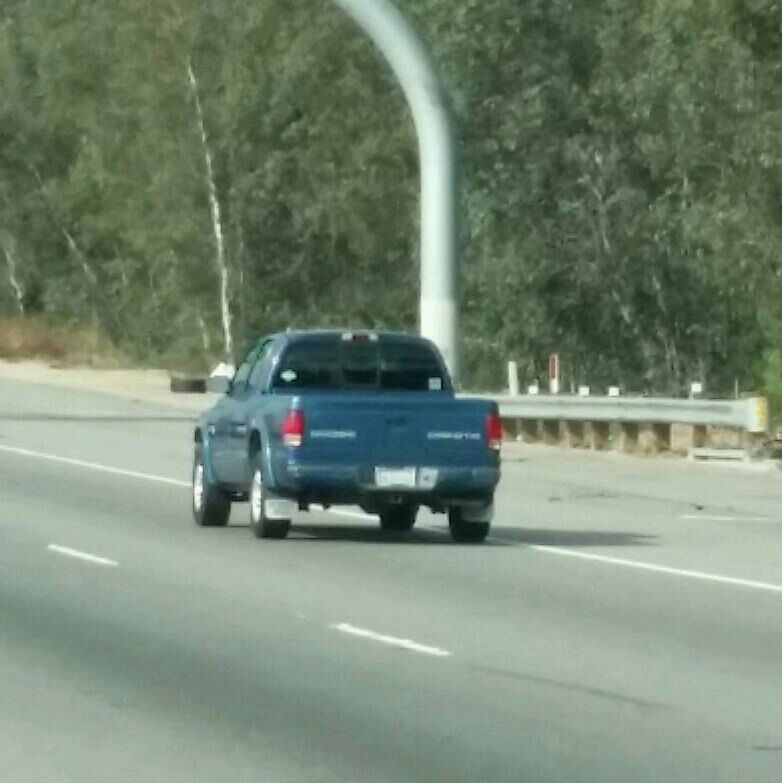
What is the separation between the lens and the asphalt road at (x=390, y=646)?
39.3 feet

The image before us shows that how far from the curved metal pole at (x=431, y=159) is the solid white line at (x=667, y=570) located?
12742mm

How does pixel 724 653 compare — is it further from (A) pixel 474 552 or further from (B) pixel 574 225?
(B) pixel 574 225

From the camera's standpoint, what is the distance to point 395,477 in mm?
23297

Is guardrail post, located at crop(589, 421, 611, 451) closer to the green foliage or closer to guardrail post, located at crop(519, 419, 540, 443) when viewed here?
guardrail post, located at crop(519, 419, 540, 443)

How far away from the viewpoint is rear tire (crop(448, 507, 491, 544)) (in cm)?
2416

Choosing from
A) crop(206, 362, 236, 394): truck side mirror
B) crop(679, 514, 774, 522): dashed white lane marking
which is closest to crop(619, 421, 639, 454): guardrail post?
crop(679, 514, 774, 522): dashed white lane marking

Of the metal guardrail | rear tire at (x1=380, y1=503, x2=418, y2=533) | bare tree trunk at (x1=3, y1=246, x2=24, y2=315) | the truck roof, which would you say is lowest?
rear tire at (x1=380, y1=503, x2=418, y2=533)

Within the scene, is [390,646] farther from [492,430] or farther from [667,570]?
[492,430]

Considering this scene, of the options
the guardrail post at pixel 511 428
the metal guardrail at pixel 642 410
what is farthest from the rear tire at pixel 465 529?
the guardrail post at pixel 511 428

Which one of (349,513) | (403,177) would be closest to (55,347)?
(403,177)

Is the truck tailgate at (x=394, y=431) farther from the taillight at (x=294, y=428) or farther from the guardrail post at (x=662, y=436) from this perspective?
the guardrail post at (x=662, y=436)

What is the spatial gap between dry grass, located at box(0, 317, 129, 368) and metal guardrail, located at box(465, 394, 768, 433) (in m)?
30.2

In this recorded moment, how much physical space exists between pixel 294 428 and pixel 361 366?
1.81m

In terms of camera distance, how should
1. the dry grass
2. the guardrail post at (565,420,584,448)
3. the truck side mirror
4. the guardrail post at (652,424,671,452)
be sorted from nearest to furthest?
the truck side mirror → the guardrail post at (652,424,671,452) → the guardrail post at (565,420,584,448) → the dry grass
